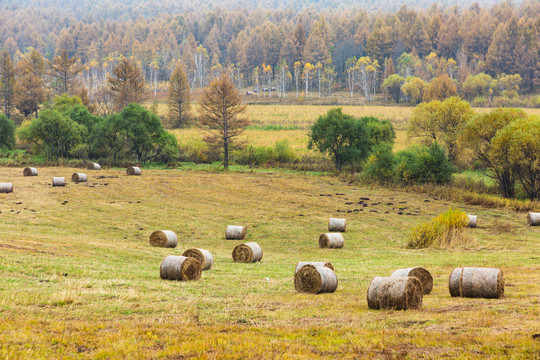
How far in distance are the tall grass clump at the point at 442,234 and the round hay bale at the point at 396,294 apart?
15780mm

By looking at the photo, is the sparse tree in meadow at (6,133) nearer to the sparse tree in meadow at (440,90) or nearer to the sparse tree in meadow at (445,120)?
the sparse tree in meadow at (445,120)

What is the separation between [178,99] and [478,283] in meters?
97.9

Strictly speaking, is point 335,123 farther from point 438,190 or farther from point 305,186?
point 438,190

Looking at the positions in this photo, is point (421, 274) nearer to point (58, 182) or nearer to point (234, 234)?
point (234, 234)

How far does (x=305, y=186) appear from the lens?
5300cm

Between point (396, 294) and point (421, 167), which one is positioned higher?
point (396, 294)

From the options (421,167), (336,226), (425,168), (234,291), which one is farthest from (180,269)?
(425,168)

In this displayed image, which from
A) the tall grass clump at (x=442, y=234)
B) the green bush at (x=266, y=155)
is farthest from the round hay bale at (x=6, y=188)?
the green bush at (x=266, y=155)

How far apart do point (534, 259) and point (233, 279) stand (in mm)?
13061

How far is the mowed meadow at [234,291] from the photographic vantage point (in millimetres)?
8961

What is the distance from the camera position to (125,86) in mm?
99812

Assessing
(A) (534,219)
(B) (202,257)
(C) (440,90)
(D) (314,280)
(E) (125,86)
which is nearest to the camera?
(D) (314,280)

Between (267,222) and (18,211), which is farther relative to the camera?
(267,222)

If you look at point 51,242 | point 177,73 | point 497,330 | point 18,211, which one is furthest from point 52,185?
point 177,73
